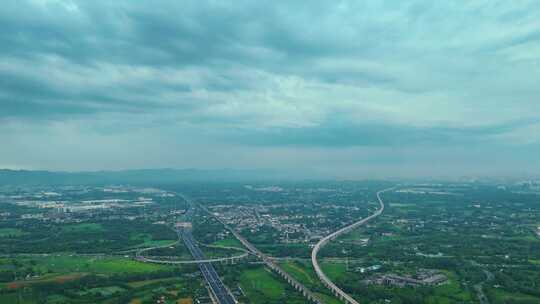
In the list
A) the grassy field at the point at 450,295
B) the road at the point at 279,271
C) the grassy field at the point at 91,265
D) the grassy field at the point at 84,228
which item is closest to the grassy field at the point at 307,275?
the road at the point at 279,271

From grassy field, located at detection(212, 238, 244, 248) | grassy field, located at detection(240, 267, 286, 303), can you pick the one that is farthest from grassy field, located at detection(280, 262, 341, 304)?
grassy field, located at detection(212, 238, 244, 248)

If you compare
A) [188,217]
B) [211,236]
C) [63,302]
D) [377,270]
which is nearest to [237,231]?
[211,236]

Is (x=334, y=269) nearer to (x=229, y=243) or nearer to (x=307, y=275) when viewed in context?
(x=307, y=275)

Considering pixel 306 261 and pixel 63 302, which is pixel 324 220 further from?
pixel 63 302

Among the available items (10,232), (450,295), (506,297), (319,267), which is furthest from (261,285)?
(10,232)

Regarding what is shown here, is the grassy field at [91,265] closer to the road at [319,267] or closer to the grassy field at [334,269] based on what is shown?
the road at [319,267]
